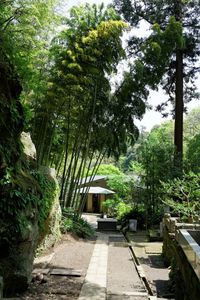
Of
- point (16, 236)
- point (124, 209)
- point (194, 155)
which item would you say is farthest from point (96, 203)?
point (16, 236)

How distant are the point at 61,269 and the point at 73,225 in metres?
4.25

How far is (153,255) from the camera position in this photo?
8125 millimetres

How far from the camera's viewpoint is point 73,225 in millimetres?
10344

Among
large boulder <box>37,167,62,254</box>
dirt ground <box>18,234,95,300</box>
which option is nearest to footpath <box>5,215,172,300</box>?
dirt ground <box>18,234,95,300</box>

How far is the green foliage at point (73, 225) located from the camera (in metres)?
9.83

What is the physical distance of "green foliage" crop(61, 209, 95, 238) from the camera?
32.2 ft

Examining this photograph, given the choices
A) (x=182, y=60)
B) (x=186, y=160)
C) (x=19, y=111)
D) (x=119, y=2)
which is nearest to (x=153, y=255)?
(x=19, y=111)

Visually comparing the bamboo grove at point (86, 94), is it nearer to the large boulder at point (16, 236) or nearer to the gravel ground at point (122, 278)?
the gravel ground at point (122, 278)

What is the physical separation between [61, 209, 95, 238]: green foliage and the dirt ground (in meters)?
0.45

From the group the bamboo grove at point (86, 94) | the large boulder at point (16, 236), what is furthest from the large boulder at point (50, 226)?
the large boulder at point (16, 236)

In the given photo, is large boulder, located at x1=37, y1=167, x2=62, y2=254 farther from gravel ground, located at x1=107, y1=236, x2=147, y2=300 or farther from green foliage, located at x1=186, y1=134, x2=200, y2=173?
green foliage, located at x1=186, y1=134, x2=200, y2=173

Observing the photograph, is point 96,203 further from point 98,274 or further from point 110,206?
point 98,274

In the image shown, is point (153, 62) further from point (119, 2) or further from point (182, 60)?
point (119, 2)

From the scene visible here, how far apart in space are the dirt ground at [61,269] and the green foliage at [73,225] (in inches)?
17.8
